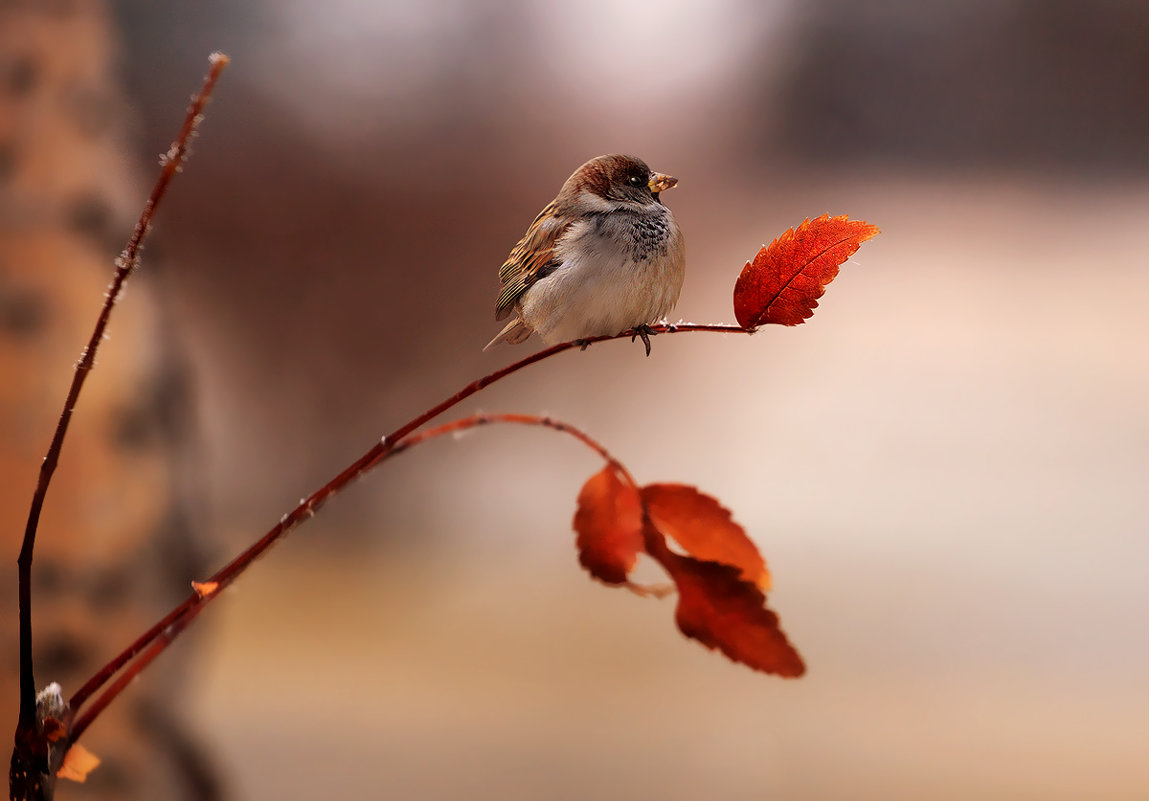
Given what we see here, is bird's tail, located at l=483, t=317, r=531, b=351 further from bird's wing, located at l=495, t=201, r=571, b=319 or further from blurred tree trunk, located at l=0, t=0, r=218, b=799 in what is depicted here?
blurred tree trunk, located at l=0, t=0, r=218, b=799

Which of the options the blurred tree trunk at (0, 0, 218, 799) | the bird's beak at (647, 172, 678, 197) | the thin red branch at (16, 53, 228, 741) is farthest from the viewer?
the blurred tree trunk at (0, 0, 218, 799)

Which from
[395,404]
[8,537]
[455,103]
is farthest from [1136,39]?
[8,537]

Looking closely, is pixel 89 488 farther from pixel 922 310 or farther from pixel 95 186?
pixel 922 310

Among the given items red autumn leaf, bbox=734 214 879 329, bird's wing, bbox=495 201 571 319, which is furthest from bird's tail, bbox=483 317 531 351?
red autumn leaf, bbox=734 214 879 329

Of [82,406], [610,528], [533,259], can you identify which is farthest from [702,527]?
[82,406]

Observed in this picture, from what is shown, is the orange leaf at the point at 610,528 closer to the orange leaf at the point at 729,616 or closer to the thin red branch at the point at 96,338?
the orange leaf at the point at 729,616

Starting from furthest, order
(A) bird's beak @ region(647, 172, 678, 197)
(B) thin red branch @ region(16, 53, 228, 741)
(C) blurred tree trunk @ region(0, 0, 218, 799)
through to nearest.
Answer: (C) blurred tree trunk @ region(0, 0, 218, 799), (A) bird's beak @ region(647, 172, 678, 197), (B) thin red branch @ region(16, 53, 228, 741)

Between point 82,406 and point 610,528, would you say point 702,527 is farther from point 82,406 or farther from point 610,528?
point 82,406
